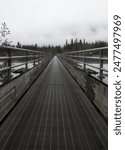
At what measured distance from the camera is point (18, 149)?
12.9 feet

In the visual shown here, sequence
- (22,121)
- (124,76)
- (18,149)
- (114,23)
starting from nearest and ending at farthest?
(18,149) < (124,76) < (114,23) < (22,121)

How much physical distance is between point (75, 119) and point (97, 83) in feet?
4.51

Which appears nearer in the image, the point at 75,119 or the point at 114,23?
the point at 114,23

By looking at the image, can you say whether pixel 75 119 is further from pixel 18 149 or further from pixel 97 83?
pixel 18 149

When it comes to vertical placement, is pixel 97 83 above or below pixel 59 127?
above

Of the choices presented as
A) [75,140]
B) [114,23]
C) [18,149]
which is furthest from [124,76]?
[18,149]

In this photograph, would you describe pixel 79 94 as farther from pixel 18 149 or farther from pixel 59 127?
pixel 18 149

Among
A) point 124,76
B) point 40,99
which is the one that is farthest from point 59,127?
point 40,99

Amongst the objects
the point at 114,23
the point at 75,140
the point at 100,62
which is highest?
the point at 114,23

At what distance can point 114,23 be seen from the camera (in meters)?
4.55

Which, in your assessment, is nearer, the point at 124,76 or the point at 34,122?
the point at 124,76

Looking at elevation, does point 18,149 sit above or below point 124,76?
below

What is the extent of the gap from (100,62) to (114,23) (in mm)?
1959

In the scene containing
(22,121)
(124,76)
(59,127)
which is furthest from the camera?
(22,121)
